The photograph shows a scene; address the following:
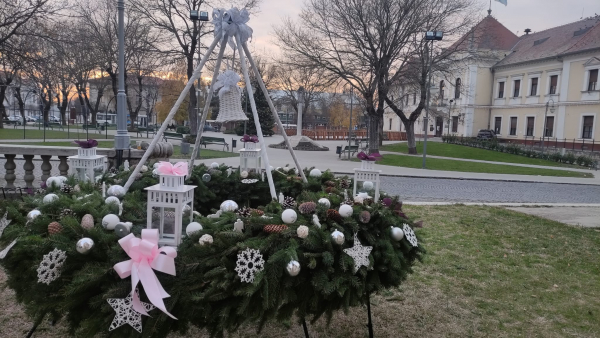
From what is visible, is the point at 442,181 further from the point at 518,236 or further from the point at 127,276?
the point at 127,276

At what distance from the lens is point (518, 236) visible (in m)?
7.18

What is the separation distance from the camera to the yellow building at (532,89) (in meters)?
37.5

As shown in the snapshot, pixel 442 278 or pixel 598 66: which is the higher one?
pixel 598 66

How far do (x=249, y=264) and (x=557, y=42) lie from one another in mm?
49711

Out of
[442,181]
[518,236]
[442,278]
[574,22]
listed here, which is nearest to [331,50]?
[442,181]

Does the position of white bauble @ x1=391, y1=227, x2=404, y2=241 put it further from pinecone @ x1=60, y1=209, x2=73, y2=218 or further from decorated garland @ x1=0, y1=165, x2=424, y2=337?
pinecone @ x1=60, y1=209, x2=73, y2=218

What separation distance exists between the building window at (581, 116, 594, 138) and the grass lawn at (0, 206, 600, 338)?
3634cm

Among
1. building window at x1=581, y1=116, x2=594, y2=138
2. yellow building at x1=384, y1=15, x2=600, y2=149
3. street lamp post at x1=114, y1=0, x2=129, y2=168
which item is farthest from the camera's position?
yellow building at x1=384, y1=15, x2=600, y2=149

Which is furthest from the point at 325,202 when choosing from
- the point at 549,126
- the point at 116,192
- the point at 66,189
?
the point at 549,126

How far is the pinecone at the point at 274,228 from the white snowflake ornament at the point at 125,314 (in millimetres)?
789

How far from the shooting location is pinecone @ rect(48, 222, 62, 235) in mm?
2524

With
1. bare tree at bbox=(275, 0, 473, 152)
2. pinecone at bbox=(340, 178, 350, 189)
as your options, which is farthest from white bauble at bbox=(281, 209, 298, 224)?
bare tree at bbox=(275, 0, 473, 152)

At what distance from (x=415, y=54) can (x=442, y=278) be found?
20.8 meters

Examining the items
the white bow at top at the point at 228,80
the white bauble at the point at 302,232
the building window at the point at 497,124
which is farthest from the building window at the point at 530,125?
the white bauble at the point at 302,232
